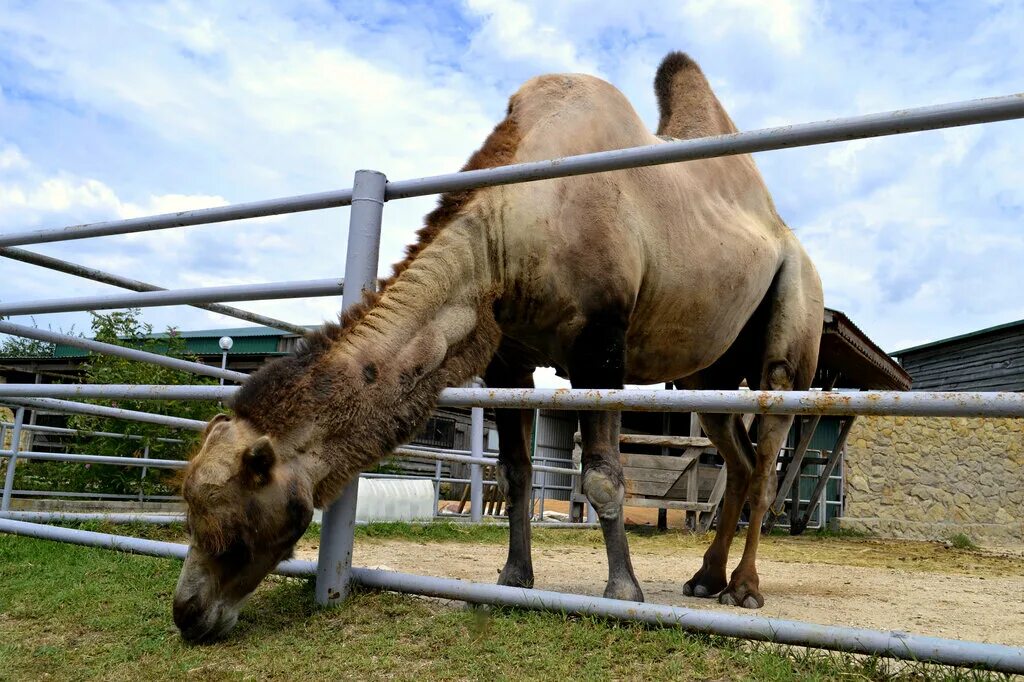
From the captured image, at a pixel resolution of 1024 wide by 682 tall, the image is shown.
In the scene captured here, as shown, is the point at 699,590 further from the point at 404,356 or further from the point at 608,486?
the point at 404,356

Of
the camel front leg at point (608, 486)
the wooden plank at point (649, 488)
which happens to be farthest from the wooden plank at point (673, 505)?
the camel front leg at point (608, 486)

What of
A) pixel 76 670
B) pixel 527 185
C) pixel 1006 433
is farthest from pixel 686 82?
pixel 1006 433

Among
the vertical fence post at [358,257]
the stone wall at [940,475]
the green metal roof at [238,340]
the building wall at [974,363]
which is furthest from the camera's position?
the green metal roof at [238,340]

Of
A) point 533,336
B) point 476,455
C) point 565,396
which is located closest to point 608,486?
point 533,336

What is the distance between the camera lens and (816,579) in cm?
492

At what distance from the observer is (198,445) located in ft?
8.82

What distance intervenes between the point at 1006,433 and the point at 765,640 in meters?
16.0

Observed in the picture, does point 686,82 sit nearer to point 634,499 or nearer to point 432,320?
point 432,320

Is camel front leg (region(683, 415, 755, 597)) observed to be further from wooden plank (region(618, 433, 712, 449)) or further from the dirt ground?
wooden plank (region(618, 433, 712, 449))

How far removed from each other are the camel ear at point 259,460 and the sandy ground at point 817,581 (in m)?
1.56

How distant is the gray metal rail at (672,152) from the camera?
6.64 ft

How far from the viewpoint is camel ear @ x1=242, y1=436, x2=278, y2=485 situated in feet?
7.86

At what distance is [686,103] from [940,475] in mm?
12973

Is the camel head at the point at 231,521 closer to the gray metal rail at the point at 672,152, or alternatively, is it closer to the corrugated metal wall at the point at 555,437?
the gray metal rail at the point at 672,152
